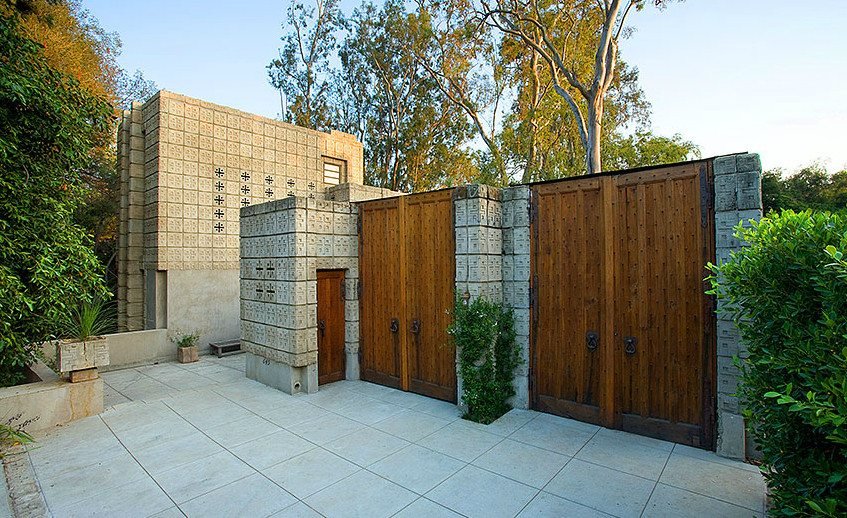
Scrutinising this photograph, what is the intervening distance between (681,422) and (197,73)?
13057mm

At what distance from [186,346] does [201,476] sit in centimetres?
515

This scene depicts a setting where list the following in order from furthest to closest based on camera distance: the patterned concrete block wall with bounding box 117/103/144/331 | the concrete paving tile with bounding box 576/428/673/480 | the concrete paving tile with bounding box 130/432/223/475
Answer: the patterned concrete block wall with bounding box 117/103/144/331 < the concrete paving tile with bounding box 130/432/223/475 < the concrete paving tile with bounding box 576/428/673/480

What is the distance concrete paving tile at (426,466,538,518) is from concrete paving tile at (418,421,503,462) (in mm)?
353

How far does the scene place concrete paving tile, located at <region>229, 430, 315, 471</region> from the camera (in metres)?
3.74

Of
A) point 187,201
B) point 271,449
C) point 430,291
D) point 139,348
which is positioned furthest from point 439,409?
point 187,201

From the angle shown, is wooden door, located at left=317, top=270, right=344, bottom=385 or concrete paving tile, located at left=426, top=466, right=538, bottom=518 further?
wooden door, located at left=317, top=270, right=344, bottom=385

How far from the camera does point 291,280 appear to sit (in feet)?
18.4

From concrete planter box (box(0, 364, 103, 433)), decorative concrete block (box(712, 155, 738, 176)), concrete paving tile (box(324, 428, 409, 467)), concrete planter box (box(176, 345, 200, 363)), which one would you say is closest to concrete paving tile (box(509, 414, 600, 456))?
concrete paving tile (box(324, 428, 409, 467))

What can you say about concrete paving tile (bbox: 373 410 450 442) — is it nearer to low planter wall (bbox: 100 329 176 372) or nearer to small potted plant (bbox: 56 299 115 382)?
small potted plant (bbox: 56 299 115 382)

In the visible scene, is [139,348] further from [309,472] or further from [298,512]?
[298,512]

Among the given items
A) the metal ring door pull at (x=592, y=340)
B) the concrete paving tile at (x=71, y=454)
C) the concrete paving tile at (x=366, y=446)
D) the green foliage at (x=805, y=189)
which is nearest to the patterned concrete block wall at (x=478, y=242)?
the metal ring door pull at (x=592, y=340)

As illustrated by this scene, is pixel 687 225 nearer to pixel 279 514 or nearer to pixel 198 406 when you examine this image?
pixel 279 514

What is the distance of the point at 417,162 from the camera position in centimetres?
1995

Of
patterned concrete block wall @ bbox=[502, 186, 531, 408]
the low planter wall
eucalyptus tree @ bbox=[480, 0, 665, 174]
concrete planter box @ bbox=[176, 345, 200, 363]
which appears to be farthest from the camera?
eucalyptus tree @ bbox=[480, 0, 665, 174]
